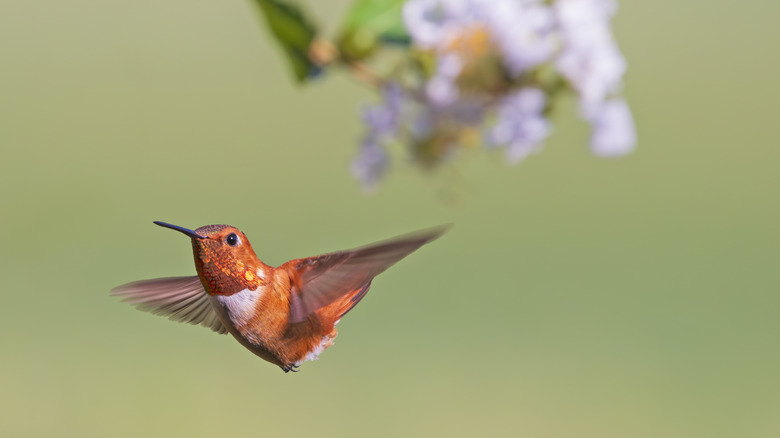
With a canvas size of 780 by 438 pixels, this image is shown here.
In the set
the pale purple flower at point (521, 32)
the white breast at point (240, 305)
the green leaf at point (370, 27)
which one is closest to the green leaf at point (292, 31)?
the green leaf at point (370, 27)

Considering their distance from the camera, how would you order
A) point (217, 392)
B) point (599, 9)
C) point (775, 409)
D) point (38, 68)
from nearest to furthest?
point (599, 9) → point (217, 392) → point (775, 409) → point (38, 68)

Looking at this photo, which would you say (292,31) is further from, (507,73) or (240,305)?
(240,305)

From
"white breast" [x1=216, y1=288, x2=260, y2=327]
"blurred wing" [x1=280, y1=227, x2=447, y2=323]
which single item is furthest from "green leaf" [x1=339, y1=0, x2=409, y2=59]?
"white breast" [x1=216, y1=288, x2=260, y2=327]

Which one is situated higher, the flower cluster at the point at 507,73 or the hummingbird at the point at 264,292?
the flower cluster at the point at 507,73

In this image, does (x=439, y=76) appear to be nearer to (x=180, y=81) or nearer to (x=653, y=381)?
(x=653, y=381)

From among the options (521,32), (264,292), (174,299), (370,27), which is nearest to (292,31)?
(370,27)

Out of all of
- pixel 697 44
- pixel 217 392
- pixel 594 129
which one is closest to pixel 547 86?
pixel 594 129

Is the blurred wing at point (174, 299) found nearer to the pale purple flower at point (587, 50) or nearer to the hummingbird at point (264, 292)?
the hummingbird at point (264, 292)
